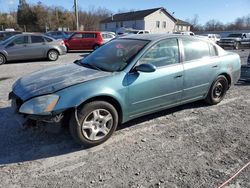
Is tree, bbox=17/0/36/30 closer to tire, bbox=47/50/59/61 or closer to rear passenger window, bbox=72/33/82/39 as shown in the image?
rear passenger window, bbox=72/33/82/39

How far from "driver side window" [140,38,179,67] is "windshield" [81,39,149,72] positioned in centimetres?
18

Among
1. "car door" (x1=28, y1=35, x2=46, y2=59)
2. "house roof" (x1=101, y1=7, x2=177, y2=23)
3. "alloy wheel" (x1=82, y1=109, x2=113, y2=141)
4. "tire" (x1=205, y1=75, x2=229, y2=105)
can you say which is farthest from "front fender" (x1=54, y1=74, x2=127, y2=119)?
"house roof" (x1=101, y1=7, x2=177, y2=23)

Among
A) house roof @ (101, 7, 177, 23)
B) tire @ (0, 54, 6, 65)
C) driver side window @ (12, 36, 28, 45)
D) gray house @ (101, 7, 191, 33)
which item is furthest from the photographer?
house roof @ (101, 7, 177, 23)

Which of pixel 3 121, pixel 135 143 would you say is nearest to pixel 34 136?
pixel 3 121

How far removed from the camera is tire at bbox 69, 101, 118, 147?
11.2ft

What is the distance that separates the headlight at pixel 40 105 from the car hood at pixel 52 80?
88 millimetres

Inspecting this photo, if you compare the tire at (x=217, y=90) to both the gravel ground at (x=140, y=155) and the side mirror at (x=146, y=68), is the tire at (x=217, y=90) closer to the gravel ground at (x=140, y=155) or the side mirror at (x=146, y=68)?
the gravel ground at (x=140, y=155)

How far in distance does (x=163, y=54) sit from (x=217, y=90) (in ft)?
6.02

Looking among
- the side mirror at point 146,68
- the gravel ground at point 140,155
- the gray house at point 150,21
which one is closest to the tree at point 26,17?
the gray house at point 150,21

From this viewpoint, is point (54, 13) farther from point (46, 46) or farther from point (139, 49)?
point (139, 49)

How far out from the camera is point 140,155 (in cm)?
343

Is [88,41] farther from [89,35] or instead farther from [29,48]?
[29,48]

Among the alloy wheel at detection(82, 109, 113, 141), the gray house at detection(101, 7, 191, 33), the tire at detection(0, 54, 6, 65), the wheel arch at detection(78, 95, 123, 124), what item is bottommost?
the alloy wheel at detection(82, 109, 113, 141)

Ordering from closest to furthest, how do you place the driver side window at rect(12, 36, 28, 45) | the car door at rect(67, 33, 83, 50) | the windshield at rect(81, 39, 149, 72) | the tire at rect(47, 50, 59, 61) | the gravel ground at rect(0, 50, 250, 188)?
the gravel ground at rect(0, 50, 250, 188), the windshield at rect(81, 39, 149, 72), the driver side window at rect(12, 36, 28, 45), the tire at rect(47, 50, 59, 61), the car door at rect(67, 33, 83, 50)
